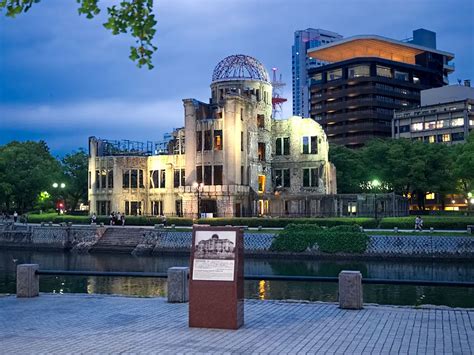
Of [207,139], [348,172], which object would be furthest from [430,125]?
[207,139]

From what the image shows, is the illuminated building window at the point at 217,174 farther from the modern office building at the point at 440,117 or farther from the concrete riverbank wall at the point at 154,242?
the modern office building at the point at 440,117

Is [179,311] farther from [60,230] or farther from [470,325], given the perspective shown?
[60,230]

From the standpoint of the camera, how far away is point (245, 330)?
13.7 metres

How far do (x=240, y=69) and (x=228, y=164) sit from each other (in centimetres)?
1545

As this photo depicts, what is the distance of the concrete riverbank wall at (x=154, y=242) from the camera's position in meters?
45.2

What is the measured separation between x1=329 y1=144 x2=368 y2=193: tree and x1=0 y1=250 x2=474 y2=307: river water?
157 feet

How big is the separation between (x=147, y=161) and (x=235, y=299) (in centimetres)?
6247

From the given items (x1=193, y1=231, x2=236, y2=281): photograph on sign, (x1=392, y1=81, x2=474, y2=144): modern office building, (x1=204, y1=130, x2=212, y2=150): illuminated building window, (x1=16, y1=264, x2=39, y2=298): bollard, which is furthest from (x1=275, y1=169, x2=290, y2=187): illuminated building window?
(x1=392, y1=81, x2=474, y2=144): modern office building

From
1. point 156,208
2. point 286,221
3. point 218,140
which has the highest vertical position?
point 218,140

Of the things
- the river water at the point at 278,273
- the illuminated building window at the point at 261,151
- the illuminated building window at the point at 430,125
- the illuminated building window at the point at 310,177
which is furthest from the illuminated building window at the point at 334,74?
the river water at the point at 278,273

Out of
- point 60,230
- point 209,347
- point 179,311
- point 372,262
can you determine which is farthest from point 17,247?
point 209,347

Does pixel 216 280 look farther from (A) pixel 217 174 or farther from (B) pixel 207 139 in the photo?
(B) pixel 207 139

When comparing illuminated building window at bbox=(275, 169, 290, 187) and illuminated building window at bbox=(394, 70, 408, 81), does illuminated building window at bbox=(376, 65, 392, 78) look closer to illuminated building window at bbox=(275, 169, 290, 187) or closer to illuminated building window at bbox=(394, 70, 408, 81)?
illuminated building window at bbox=(394, 70, 408, 81)

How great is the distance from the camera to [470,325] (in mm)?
14008
